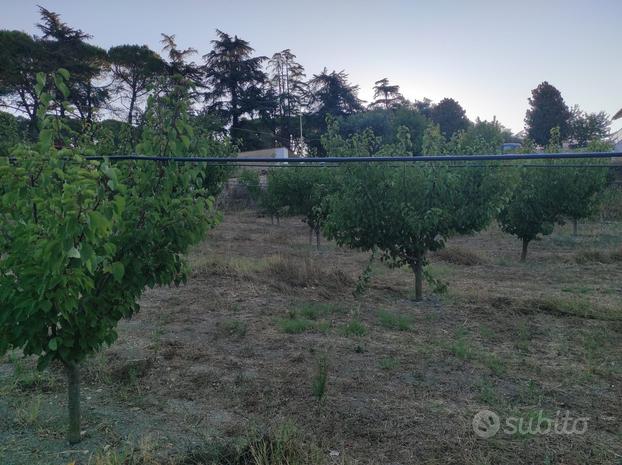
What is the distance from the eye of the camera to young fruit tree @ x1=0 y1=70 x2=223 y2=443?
2.45 meters

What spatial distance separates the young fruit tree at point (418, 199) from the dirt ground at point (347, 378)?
1.19 m

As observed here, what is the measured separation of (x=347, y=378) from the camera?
174 inches

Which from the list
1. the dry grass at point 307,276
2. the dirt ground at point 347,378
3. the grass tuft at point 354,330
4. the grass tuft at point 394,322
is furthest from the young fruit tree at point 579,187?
the grass tuft at point 354,330

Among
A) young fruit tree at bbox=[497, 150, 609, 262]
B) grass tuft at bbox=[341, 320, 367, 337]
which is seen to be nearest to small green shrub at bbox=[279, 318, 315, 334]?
grass tuft at bbox=[341, 320, 367, 337]

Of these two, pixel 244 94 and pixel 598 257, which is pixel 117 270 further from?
pixel 244 94

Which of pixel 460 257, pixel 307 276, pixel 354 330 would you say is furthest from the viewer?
pixel 460 257

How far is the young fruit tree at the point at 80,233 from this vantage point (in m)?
2.45

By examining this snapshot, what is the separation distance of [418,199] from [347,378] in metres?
3.56

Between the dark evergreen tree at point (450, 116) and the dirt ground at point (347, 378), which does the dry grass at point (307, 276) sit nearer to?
the dirt ground at point (347, 378)

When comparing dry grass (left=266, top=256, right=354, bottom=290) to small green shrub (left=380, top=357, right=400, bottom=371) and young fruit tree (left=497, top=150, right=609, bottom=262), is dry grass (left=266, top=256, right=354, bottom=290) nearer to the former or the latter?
small green shrub (left=380, top=357, right=400, bottom=371)

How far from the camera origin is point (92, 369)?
459cm

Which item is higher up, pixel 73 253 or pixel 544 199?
pixel 73 253

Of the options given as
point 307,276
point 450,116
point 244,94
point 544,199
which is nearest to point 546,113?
point 450,116

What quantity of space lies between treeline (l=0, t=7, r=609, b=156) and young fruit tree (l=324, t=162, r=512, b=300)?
1623 cm
